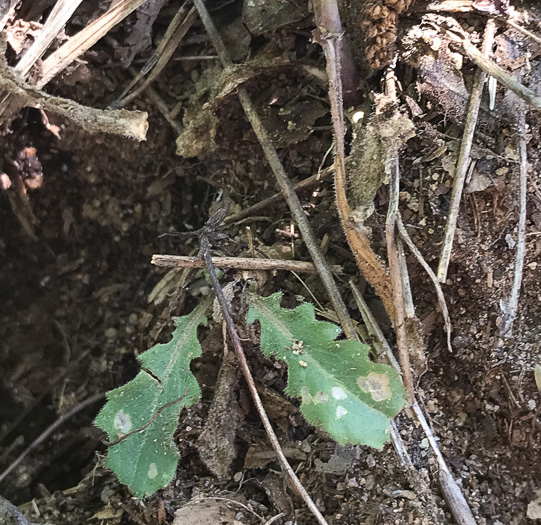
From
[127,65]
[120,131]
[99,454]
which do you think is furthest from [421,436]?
[127,65]

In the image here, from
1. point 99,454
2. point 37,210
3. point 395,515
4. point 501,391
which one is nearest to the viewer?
point 395,515

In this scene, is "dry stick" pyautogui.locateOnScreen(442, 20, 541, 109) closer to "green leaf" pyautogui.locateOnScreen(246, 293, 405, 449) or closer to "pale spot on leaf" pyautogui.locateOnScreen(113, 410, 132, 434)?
"green leaf" pyautogui.locateOnScreen(246, 293, 405, 449)

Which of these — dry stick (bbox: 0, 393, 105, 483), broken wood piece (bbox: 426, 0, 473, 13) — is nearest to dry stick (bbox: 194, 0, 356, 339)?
broken wood piece (bbox: 426, 0, 473, 13)

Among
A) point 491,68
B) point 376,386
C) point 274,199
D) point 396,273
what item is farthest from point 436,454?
point 491,68

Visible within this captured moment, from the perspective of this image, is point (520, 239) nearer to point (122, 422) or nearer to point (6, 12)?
point (122, 422)

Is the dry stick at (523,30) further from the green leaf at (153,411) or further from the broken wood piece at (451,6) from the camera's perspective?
the green leaf at (153,411)

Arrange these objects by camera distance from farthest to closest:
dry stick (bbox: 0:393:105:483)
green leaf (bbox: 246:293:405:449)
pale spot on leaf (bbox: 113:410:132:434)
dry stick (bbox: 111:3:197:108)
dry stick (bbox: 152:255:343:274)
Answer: dry stick (bbox: 0:393:105:483) < dry stick (bbox: 111:3:197:108) < dry stick (bbox: 152:255:343:274) < pale spot on leaf (bbox: 113:410:132:434) < green leaf (bbox: 246:293:405:449)

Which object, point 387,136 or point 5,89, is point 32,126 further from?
point 387,136
